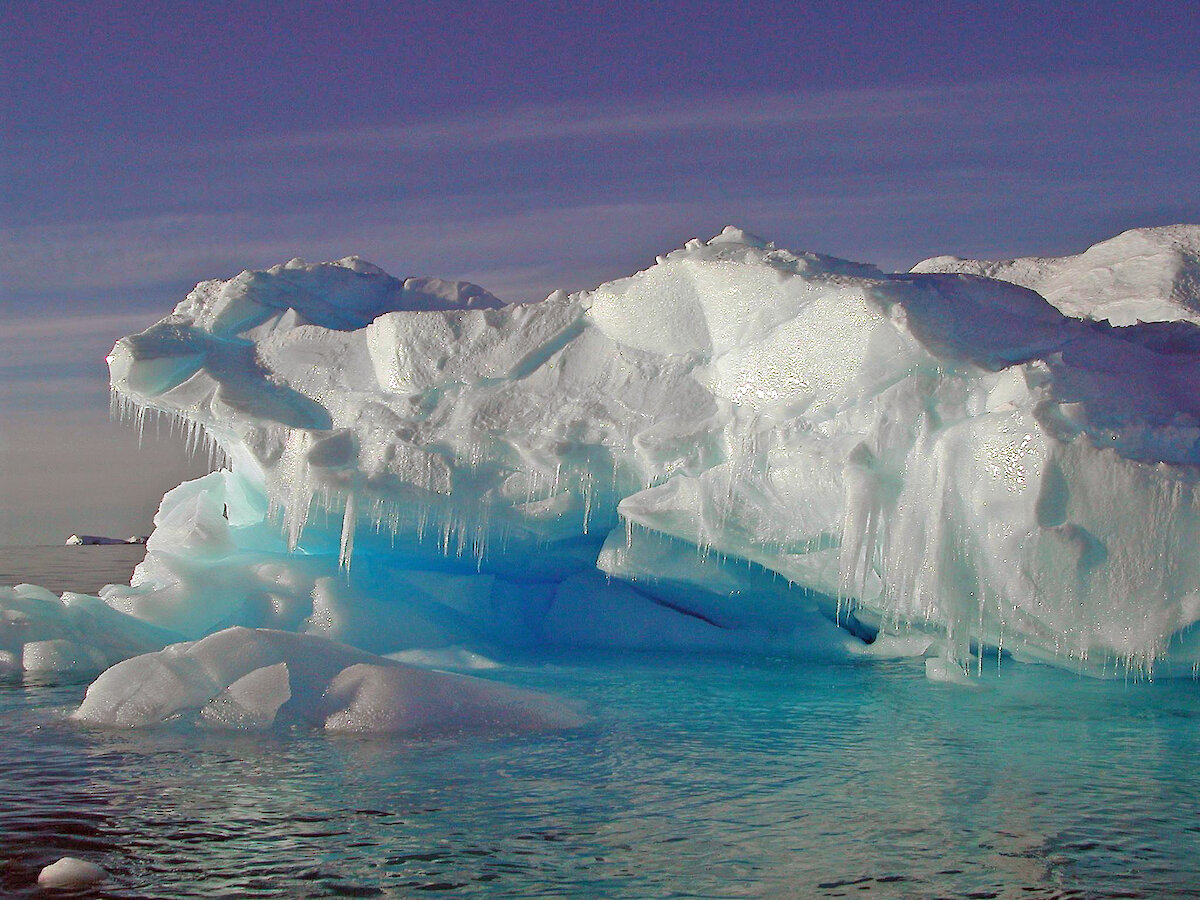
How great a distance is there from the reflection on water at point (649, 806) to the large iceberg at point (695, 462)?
1.25 meters

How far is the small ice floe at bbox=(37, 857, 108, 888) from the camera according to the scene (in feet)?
15.1

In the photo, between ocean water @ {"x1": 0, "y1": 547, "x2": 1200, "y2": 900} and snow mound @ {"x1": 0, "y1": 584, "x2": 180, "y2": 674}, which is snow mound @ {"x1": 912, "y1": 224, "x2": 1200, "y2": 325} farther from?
snow mound @ {"x1": 0, "y1": 584, "x2": 180, "y2": 674}

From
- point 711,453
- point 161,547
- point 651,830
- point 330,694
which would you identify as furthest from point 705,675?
point 161,547

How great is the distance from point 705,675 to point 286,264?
6.67 m

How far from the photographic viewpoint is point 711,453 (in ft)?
32.7

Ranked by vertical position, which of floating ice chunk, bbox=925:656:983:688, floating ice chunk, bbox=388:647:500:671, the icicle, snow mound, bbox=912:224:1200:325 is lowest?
floating ice chunk, bbox=388:647:500:671

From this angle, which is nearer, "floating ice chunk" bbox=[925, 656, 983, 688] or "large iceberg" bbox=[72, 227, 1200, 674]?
"large iceberg" bbox=[72, 227, 1200, 674]

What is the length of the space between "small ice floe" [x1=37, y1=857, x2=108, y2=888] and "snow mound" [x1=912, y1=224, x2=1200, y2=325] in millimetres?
10511

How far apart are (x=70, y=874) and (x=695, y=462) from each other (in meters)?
6.24

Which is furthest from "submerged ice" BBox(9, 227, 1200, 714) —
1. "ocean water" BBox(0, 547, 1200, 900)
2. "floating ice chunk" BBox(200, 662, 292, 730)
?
"floating ice chunk" BBox(200, 662, 292, 730)

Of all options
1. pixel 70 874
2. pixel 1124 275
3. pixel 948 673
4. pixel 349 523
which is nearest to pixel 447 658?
pixel 349 523

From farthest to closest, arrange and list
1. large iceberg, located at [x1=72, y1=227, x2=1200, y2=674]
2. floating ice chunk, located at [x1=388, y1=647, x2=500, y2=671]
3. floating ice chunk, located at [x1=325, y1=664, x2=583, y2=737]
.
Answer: floating ice chunk, located at [x1=388, y1=647, x2=500, y2=671] < large iceberg, located at [x1=72, y1=227, x2=1200, y2=674] < floating ice chunk, located at [x1=325, y1=664, x2=583, y2=737]

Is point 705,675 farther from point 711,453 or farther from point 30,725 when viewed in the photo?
point 30,725

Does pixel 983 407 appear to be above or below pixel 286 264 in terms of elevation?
below
